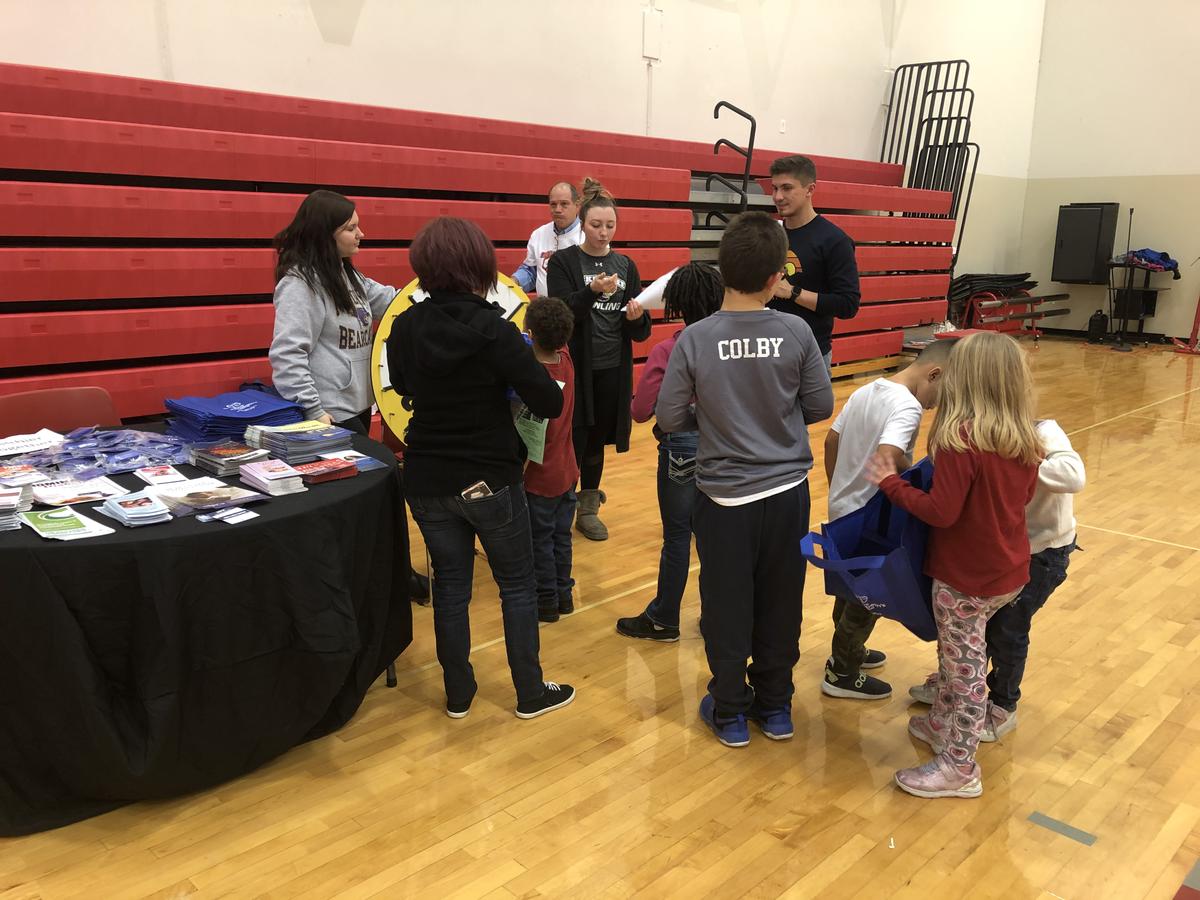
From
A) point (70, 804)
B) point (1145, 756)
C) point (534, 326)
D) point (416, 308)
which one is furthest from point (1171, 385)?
point (70, 804)

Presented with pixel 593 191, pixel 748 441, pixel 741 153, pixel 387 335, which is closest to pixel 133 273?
pixel 387 335

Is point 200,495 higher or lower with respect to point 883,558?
higher

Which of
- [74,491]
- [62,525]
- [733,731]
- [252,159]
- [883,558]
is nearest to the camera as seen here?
[62,525]

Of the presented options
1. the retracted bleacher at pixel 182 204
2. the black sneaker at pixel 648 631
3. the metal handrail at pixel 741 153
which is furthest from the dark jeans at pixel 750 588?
the metal handrail at pixel 741 153

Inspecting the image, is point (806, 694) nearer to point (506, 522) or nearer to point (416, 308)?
point (506, 522)

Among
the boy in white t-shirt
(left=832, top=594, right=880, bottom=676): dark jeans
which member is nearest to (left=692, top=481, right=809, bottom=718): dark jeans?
the boy in white t-shirt

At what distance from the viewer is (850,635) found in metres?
2.69

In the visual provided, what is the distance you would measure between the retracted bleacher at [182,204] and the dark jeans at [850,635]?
3.49 metres

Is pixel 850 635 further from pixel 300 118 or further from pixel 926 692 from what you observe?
pixel 300 118

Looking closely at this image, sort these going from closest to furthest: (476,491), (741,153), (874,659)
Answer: (476,491) < (874,659) < (741,153)

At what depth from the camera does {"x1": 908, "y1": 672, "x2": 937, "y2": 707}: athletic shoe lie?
2.71 metres

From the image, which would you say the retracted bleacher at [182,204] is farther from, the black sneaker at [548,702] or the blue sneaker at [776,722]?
the blue sneaker at [776,722]

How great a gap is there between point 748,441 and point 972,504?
53 centimetres

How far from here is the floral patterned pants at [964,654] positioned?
218 cm
